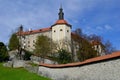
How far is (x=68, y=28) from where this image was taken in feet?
292

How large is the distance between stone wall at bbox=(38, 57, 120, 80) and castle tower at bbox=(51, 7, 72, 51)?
53.3m

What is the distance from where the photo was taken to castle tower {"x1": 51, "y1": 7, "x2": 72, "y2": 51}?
85.6m

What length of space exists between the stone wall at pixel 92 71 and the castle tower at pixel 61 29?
175ft

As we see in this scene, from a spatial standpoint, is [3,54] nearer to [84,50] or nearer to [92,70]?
[84,50]

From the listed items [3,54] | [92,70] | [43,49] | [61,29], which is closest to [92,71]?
[92,70]

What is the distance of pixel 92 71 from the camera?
904 inches

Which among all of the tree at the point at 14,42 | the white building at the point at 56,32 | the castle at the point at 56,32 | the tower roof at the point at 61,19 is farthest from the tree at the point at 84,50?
the tower roof at the point at 61,19

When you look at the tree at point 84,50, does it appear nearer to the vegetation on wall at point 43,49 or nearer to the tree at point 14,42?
the vegetation on wall at point 43,49

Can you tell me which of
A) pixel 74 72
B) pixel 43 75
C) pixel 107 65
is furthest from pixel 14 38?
pixel 107 65

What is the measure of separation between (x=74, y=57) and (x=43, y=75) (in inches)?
1274

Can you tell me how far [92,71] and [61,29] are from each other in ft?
213

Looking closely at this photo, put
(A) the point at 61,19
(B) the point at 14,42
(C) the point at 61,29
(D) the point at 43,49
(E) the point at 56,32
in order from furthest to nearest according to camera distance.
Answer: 1. (A) the point at 61,19
2. (C) the point at 61,29
3. (E) the point at 56,32
4. (B) the point at 14,42
5. (D) the point at 43,49

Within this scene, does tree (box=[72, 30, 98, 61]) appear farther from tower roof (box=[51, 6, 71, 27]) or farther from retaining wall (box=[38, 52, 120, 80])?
retaining wall (box=[38, 52, 120, 80])

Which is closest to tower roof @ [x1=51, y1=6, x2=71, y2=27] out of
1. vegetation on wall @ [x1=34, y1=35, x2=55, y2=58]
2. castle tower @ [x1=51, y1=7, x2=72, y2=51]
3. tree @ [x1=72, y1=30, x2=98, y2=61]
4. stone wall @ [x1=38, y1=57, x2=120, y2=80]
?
castle tower @ [x1=51, y1=7, x2=72, y2=51]
